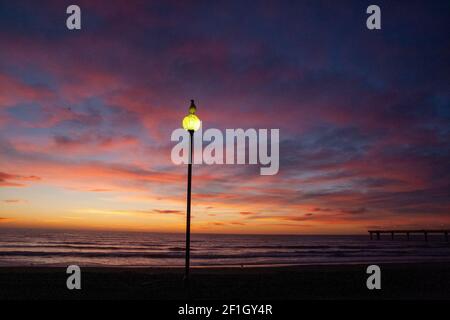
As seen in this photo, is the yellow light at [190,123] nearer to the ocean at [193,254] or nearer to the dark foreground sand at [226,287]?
the dark foreground sand at [226,287]

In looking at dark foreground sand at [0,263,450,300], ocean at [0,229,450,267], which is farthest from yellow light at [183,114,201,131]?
ocean at [0,229,450,267]

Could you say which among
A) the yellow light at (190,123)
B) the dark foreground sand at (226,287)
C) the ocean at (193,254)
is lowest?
the ocean at (193,254)

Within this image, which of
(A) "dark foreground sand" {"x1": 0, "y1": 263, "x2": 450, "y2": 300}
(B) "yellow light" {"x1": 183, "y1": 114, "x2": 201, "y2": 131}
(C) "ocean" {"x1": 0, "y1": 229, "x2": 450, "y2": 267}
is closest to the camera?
(B) "yellow light" {"x1": 183, "y1": 114, "x2": 201, "y2": 131}

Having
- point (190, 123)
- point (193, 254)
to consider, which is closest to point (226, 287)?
point (190, 123)

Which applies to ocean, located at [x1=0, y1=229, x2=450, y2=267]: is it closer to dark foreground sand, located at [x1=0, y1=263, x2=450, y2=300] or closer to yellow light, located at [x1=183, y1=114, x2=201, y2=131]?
dark foreground sand, located at [x1=0, y1=263, x2=450, y2=300]

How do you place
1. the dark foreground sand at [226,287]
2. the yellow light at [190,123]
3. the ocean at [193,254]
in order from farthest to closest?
1. the ocean at [193,254]
2. the dark foreground sand at [226,287]
3. the yellow light at [190,123]

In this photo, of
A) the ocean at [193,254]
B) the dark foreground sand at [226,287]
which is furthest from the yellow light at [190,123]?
the ocean at [193,254]

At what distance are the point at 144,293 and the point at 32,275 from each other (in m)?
7.87

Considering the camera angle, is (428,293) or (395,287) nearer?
(428,293)

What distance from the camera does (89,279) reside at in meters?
16.7

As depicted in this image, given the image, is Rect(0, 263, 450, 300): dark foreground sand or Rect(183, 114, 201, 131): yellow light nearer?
Rect(183, 114, 201, 131): yellow light
